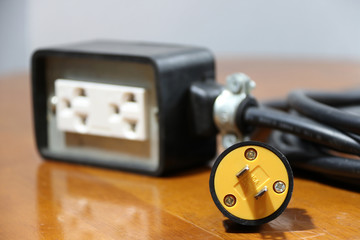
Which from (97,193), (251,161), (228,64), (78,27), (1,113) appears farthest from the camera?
(78,27)

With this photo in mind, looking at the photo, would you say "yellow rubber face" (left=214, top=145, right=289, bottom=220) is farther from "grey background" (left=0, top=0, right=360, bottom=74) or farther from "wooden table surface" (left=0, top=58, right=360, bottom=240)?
"grey background" (left=0, top=0, right=360, bottom=74)

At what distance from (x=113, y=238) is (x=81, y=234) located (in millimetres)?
26

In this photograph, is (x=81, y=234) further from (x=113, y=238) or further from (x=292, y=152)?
(x=292, y=152)

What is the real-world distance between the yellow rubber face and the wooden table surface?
0.06 ft

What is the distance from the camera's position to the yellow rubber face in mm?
401

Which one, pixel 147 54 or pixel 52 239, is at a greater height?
pixel 147 54

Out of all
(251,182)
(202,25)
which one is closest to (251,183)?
(251,182)

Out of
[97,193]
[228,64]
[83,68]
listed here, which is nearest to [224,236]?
[97,193]

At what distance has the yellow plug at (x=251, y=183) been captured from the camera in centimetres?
40

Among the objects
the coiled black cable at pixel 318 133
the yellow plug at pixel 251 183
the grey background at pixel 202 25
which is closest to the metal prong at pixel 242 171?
the yellow plug at pixel 251 183

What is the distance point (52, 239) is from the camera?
0.41 m

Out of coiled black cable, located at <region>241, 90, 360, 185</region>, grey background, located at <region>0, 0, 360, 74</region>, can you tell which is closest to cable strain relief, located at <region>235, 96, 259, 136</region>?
coiled black cable, located at <region>241, 90, 360, 185</region>

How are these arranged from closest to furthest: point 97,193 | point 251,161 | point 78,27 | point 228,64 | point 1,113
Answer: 1. point 251,161
2. point 97,193
3. point 1,113
4. point 228,64
5. point 78,27

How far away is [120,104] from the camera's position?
0.59 meters
